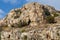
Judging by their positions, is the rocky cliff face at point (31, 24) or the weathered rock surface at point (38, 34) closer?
the weathered rock surface at point (38, 34)

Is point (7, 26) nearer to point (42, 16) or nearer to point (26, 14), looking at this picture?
point (26, 14)

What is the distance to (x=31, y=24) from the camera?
78.2 metres

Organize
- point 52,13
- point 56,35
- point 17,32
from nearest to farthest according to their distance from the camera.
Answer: point 56,35
point 17,32
point 52,13

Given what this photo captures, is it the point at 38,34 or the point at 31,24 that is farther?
the point at 31,24

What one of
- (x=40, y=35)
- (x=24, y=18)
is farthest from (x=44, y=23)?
(x=40, y=35)

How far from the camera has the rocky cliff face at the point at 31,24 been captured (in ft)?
204

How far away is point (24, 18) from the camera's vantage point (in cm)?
8256

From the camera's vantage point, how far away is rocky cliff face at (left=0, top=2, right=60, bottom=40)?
62.3 meters

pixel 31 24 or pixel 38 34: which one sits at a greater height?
pixel 31 24

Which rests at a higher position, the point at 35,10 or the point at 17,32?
the point at 35,10

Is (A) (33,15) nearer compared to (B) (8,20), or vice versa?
(A) (33,15)

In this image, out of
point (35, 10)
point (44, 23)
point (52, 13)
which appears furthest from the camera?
point (52, 13)

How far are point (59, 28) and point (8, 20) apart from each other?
1198 inches

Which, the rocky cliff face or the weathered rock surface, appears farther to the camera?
the rocky cliff face
